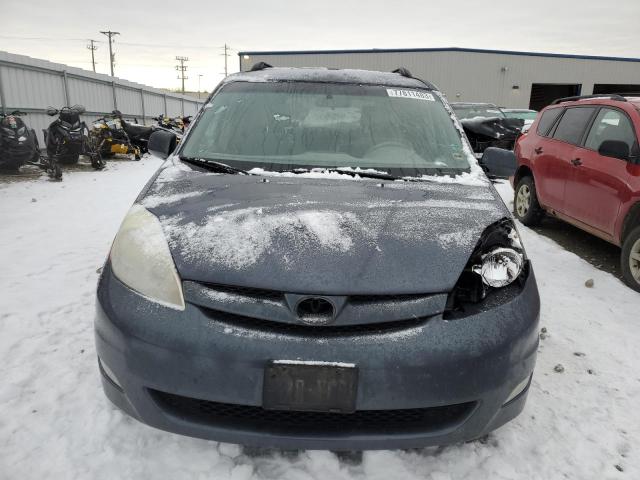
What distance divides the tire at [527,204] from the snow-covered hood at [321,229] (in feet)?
13.2

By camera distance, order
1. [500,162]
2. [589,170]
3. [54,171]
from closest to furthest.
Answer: [500,162], [589,170], [54,171]

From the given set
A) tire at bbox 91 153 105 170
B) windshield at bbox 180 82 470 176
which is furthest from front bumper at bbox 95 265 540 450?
tire at bbox 91 153 105 170

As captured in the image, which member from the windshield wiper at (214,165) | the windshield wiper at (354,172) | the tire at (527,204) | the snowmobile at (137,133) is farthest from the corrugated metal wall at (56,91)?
the tire at (527,204)

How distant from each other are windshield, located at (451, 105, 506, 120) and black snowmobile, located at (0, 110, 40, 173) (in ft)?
33.8

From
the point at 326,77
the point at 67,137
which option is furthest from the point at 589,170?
the point at 67,137

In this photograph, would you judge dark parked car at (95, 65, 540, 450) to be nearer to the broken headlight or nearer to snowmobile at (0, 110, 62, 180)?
the broken headlight

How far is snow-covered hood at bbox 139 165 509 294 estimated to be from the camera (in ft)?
5.13

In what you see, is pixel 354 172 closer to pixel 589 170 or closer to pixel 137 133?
pixel 589 170

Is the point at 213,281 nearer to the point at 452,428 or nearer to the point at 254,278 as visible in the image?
the point at 254,278

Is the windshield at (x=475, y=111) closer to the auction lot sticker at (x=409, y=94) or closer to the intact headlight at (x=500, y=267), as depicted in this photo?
the auction lot sticker at (x=409, y=94)

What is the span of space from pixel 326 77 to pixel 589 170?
10.3ft

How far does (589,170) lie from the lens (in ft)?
14.8

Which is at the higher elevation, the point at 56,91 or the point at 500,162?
the point at 56,91

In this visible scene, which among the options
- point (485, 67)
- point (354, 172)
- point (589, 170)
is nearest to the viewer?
point (354, 172)
